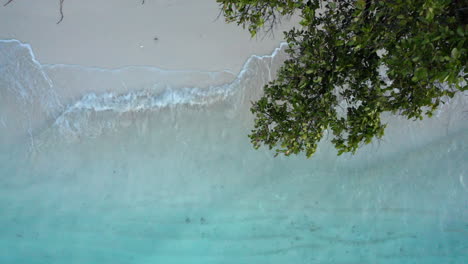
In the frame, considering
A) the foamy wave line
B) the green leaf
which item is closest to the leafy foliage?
the green leaf

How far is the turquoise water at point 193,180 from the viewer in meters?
4.13

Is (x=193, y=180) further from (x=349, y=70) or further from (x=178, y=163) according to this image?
(x=349, y=70)

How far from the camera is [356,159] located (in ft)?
14.0

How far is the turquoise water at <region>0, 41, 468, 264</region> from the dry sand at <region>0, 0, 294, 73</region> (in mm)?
145

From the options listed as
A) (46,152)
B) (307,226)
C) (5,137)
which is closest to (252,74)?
(307,226)

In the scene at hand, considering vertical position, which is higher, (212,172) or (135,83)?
(135,83)

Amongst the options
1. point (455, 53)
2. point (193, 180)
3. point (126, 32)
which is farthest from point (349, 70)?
point (126, 32)

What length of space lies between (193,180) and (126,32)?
1.82m

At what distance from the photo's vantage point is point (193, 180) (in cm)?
416

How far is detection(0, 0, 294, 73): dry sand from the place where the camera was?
4.03m

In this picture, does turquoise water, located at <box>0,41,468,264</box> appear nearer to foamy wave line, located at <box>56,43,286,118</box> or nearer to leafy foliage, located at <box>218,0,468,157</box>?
foamy wave line, located at <box>56,43,286,118</box>

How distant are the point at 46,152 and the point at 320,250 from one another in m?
3.36

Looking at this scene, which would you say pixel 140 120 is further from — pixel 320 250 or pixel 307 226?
pixel 320 250

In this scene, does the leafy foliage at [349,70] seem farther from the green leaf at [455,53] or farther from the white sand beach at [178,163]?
the white sand beach at [178,163]
